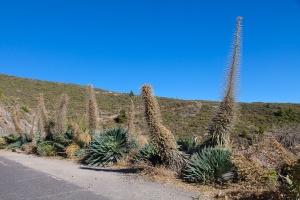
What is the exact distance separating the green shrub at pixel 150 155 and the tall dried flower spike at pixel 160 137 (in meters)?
0.33

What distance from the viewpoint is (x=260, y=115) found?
4281cm

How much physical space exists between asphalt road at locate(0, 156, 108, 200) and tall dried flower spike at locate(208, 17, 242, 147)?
3697 millimetres

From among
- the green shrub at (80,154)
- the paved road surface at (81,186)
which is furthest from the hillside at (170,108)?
the paved road surface at (81,186)

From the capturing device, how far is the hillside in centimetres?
3594

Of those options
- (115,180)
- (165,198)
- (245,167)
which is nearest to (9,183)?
(115,180)

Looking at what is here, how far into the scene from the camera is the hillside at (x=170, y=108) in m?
35.9

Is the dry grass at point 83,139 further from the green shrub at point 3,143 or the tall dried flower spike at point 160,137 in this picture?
the green shrub at point 3,143

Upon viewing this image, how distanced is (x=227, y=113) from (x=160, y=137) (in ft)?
6.15

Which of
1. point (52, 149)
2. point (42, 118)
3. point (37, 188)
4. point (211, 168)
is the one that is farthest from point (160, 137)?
point (42, 118)

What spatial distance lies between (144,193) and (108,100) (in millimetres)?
44772

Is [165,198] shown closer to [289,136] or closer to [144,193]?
[144,193]

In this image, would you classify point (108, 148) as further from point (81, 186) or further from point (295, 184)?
point (295, 184)

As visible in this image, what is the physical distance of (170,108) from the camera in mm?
46906

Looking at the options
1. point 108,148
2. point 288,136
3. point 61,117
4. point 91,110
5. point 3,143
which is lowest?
point 3,143
